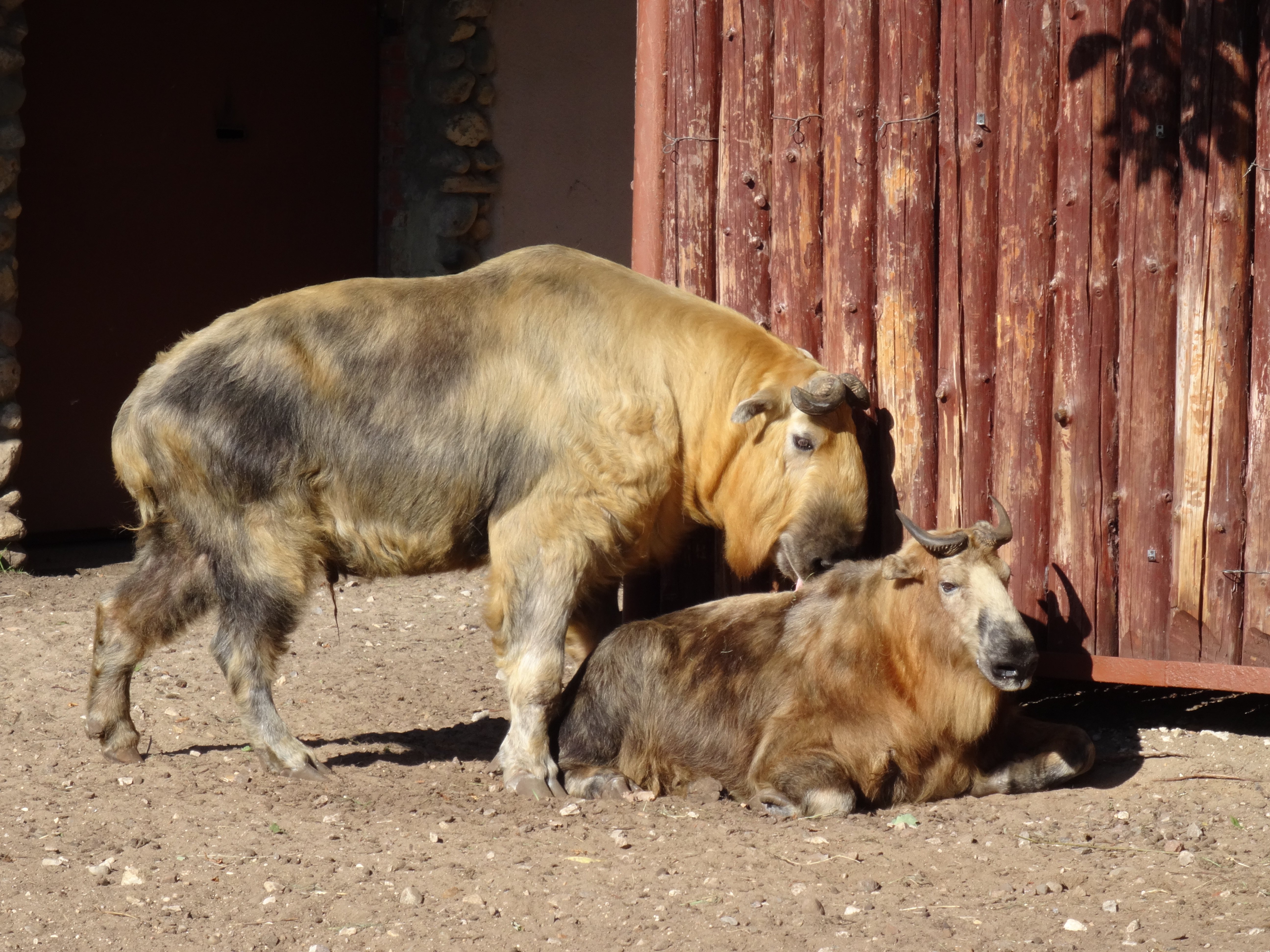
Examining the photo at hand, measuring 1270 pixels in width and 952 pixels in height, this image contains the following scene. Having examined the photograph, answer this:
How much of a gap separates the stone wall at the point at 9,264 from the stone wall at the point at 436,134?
237cm

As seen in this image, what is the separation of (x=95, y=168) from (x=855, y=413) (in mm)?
5103

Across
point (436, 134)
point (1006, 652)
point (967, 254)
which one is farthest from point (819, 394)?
point (436, 134)

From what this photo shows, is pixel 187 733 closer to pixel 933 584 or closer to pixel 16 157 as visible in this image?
pixel 933 584

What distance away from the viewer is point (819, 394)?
4.65 meters

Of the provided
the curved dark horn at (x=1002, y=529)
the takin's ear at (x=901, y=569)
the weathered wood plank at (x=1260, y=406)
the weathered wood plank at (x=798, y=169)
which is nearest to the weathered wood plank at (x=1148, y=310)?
the weathered wood plank at (x=1260, y=406)

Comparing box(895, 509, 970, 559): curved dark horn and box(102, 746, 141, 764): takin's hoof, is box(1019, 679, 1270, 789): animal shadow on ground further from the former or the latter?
box(102, 746, 141, 764): takin's hoof

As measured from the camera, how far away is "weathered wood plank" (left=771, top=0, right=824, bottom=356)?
513 centimetres

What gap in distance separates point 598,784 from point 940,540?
1325 mm

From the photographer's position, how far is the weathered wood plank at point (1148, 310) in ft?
14.9

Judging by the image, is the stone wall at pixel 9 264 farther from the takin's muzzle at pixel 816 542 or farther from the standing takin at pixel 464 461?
the takin's muzzle at pixel 816 542

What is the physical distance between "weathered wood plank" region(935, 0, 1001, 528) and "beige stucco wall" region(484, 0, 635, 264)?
4.27 metres

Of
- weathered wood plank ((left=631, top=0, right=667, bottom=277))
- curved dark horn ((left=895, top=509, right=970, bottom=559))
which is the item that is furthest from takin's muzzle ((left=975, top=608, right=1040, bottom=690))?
weathered wood plank ((left=631, top=0, right=667, bottom=277))

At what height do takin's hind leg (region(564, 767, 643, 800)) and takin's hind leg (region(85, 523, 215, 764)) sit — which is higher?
takin's hind leg (region(85, 523, 215, 764))

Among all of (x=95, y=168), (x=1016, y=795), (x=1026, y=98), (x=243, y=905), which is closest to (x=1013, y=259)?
(x=1026, y=98)
